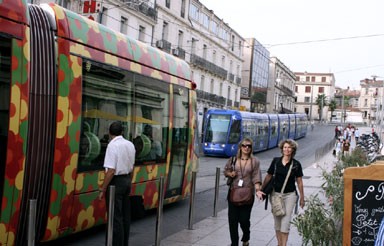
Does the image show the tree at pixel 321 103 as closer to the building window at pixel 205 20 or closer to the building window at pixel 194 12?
→ the building window at pixel 205 20

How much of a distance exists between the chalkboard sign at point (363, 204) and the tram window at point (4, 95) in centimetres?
368

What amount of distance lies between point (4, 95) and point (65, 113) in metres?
1.17

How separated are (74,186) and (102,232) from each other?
6.34ft

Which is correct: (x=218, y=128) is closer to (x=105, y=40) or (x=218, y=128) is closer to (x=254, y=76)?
(x=105, y=40)

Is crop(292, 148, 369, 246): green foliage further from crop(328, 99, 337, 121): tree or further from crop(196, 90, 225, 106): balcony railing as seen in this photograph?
crop(328, 99, 337, 121): tree

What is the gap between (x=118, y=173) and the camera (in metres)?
6.40

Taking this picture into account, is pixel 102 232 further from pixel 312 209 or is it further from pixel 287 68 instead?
pixel 287 68

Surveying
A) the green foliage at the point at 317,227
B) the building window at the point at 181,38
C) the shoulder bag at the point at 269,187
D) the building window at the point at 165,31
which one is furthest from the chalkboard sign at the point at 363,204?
the building window at the point at 181,38

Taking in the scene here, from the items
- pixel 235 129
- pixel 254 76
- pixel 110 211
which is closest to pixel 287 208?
pixel 110 211

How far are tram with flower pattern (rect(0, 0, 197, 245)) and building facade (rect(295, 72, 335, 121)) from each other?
5113 inches

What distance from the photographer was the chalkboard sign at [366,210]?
507 cm

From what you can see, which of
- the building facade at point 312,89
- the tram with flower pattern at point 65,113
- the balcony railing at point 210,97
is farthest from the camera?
the building facade at point 312,89

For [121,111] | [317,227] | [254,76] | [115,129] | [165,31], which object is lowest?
[317,227]

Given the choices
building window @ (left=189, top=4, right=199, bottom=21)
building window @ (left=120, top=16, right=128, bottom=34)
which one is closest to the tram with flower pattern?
building window @ (left=120, top=16, right=128, bottom=34)
